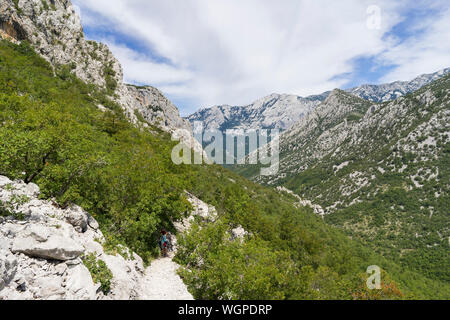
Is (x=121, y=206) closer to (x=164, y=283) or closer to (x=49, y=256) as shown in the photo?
(x=164, y=283)

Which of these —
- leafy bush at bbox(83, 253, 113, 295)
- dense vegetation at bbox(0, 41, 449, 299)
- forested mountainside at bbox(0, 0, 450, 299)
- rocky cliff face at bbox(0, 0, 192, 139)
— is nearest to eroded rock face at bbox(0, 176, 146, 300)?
forested mountainside at bbox(0, 0, 450, 299)

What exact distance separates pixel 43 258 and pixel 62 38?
356ft

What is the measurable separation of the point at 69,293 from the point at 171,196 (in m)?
20.2

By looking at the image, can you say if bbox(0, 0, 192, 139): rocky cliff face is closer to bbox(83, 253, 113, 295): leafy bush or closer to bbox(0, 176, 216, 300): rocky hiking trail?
bbox(0, 176, 216, 300): rocky hiking trail

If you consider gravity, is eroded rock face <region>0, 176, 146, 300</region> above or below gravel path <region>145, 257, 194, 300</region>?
above

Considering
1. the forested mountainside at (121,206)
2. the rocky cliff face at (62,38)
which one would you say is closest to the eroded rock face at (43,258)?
the forested mountainside at (121,206)

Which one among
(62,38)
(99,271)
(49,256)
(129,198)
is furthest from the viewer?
(62,38)

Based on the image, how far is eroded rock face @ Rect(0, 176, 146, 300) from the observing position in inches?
384

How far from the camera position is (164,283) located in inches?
781

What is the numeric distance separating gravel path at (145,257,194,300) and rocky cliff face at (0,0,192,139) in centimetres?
7030

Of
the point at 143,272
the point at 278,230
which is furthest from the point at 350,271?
the point at 143,272

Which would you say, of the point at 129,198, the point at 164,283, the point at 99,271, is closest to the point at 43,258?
the point at 99,271

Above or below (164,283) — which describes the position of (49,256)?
above

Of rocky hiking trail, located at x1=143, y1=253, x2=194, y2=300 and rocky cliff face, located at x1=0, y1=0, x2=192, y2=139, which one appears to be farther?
rocky cliff face, located at x1=0, y1=0, x2=192, y2=139
